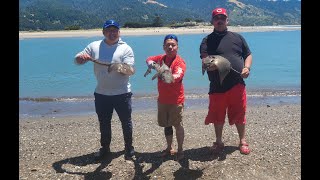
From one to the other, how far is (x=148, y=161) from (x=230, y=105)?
1.69 m

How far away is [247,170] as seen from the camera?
6.97 meters

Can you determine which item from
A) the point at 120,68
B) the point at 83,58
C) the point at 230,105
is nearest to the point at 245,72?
the point at 230,105

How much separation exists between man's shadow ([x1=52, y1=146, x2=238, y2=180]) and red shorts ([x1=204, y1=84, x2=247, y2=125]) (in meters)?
0.67

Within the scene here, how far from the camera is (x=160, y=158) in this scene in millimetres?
7551

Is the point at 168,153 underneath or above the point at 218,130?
underneath

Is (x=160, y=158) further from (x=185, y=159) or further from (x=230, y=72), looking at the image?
(x=230, y=72)

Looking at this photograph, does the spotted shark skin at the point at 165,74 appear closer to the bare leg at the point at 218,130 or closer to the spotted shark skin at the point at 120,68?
the spotted shark skin at the point at 120,68

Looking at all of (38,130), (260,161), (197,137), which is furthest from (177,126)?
(38,130)

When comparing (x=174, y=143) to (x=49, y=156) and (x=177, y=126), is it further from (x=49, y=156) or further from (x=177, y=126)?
(x=49, y=156)

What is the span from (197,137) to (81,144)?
94.7 inches

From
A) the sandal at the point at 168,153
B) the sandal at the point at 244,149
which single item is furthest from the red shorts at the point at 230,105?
the sandal at the point at 168,153

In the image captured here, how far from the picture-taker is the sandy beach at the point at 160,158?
6996 mm
